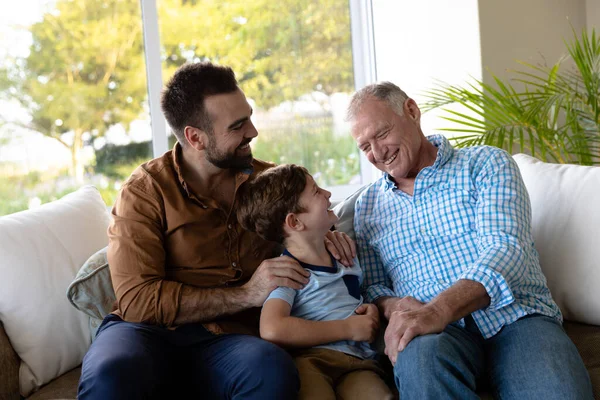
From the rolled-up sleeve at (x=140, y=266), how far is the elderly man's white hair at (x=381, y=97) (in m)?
0.66

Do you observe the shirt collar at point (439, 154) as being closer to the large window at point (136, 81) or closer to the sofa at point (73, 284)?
the sofa at point (73, 284)

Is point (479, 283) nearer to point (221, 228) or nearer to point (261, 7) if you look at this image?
point (221, 228)

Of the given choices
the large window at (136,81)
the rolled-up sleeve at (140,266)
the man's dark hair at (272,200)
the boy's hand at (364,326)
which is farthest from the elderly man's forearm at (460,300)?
the large window at (136,81)

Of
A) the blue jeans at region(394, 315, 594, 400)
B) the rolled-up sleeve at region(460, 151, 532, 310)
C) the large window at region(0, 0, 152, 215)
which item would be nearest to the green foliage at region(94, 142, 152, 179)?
the large window at region(0, 0, 152, 215)

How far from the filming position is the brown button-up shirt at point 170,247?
197cm

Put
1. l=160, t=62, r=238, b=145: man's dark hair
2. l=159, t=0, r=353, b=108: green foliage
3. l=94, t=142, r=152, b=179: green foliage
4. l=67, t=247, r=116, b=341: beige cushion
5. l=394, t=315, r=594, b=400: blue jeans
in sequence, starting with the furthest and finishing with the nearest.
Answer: l=159, t=0, r=353, b=108: green foliage < l=94, t=142, r=152, b=179: green foliage < l=160, t=62, r=238, b=145: man's dark hair < l=67, t=247, r=116, b=341: beige cushion < l=394, t=315, r=594, b=400: blue jeans

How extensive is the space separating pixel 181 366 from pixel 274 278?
1.15 ft

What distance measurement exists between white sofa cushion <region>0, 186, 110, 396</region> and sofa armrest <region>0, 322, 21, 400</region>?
2cm

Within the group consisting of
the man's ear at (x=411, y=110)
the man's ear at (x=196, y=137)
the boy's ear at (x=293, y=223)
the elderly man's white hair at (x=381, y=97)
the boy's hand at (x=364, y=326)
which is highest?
the elderly man's white hair at (x=381, y=97)

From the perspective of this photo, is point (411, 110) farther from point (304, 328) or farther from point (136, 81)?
point (136, 81)

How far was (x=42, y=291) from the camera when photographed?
2113 mm

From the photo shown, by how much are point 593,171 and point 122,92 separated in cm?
225

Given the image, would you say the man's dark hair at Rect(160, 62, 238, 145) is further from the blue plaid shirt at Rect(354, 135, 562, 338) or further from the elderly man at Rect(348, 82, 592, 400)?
the blue plaid shirt at Rect(354, 135, 562, 338)

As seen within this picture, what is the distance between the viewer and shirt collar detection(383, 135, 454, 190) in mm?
2084
